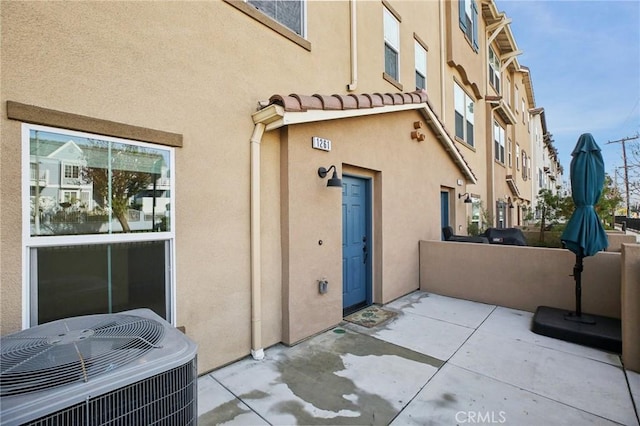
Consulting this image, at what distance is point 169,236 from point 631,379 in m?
5.33

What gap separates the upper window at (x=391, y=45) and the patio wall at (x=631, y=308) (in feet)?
17.8

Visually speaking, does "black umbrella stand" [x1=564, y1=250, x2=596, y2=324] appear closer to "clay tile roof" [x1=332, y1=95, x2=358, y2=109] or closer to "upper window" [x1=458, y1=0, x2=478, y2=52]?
"clay tile roof" [x1=332, y1=95, x2=358, y2=109]

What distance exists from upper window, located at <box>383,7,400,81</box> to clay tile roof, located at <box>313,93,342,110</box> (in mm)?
3125

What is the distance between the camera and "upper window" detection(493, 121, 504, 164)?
13.8 m

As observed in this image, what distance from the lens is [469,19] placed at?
1106 cm

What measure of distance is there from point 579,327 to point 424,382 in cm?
284

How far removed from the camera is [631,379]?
131 inches

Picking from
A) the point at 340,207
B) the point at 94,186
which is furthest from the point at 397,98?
the point at 94,186

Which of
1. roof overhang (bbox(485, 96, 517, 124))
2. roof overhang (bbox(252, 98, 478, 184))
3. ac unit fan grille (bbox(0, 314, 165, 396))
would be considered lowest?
ac unit fan grille (bbox(0, 314, 165, 396))

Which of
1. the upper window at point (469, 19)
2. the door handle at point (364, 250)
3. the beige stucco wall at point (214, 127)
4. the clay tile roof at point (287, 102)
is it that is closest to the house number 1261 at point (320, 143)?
the beige stucco wall at point (214, 127)

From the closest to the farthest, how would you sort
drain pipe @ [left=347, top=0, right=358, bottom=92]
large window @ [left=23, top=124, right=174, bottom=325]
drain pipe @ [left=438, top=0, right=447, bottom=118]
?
1. large window @ [left=23, top=124, right=174, bottom=325]
2. drain pipe @ [left=347, top=0, right=358, bottom=92]
3. drain pipe @ [left=438, top=0, right=447, bottom=118]

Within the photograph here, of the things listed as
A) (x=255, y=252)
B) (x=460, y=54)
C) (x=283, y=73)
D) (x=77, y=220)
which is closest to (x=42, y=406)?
(x=77, y=220)

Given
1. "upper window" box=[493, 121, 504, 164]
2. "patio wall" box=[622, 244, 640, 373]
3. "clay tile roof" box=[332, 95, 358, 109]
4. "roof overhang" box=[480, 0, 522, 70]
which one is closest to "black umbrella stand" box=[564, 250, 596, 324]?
"patio wall" box=[622, 244, 640, 373]

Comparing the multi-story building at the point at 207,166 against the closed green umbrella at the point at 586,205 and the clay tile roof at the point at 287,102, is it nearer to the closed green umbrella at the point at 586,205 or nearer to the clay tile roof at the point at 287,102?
the clay tile roof at the point at 287,102
